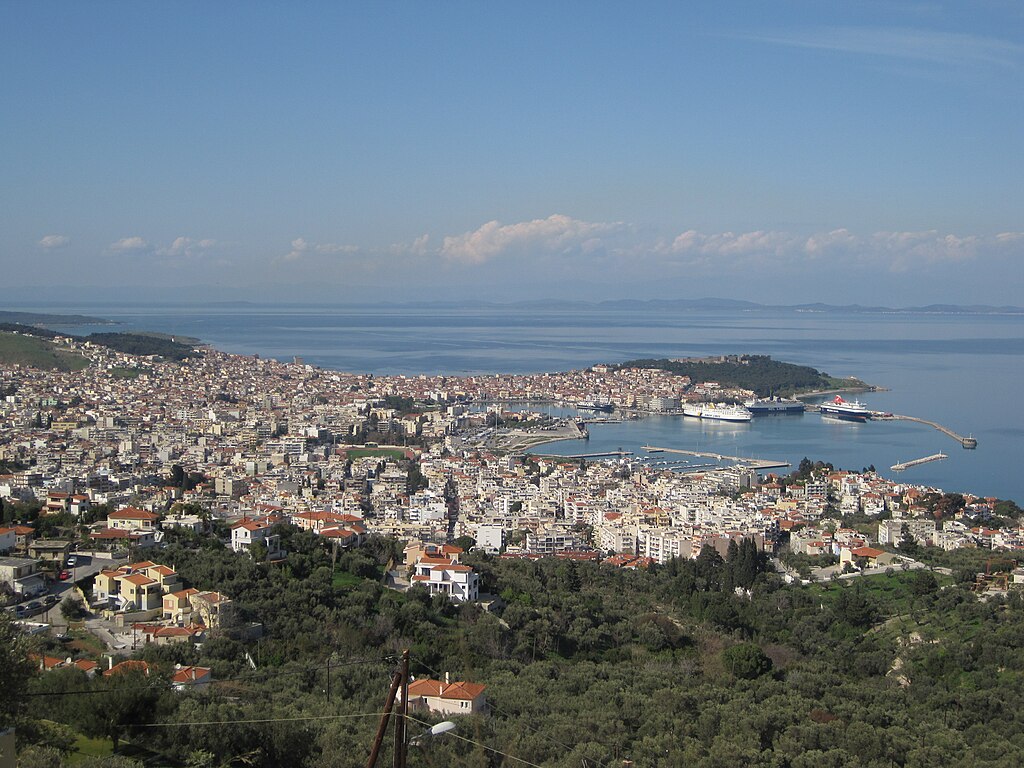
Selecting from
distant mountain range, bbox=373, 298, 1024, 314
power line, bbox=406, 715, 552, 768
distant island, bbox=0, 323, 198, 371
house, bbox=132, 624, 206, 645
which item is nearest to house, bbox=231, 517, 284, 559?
house, bbox=132, 624, 206, 645

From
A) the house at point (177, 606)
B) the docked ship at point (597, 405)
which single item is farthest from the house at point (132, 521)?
the docked ship at point (597, 405)

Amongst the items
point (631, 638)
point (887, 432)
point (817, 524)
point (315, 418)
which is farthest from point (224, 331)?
point (631, 638)

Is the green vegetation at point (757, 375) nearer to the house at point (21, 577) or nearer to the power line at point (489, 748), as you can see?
the house at point (21, 577)

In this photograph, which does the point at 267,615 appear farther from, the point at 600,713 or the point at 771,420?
the point at 771,420

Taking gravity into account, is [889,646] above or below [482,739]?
below

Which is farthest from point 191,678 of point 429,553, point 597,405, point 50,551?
point 597,405

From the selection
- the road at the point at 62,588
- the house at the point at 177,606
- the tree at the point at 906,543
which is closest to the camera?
the road at the point at 62,588

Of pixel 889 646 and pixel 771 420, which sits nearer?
pixel 889 646
